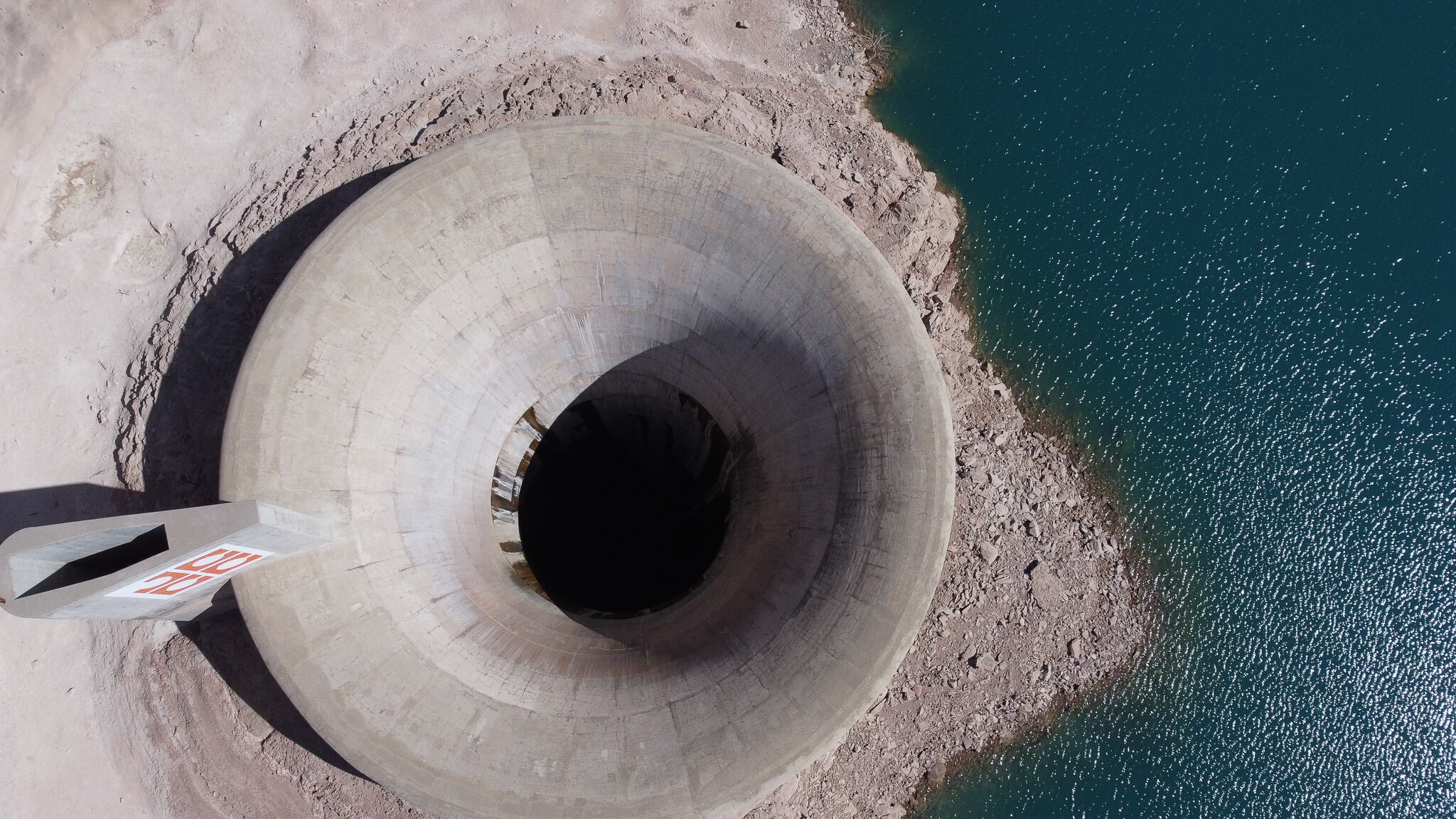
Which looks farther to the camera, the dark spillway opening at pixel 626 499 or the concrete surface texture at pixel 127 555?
the dark spillway opening at pixel 626 499

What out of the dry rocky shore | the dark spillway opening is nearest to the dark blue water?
the dry rocky shore

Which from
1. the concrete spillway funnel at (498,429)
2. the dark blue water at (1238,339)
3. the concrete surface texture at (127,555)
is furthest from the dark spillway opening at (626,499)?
the dark blue water at (1238,339)

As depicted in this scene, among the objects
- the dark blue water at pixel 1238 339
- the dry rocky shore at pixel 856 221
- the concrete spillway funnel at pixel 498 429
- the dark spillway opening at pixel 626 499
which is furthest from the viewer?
the dark blue water at pixel 1238 339

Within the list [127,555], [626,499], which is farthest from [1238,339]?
[127,555]

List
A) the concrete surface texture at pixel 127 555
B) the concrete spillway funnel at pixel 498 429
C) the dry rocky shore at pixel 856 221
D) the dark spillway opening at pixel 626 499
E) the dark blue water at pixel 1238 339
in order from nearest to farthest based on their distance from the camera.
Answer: the concrete surface texture at pixel 127 555, the concrete spillway funnel at pixel 498 429, the dry rocky shore at pixel 856 221, the dark spillway opening at pixel 626 499, the dark blue water at pixel 1238 339

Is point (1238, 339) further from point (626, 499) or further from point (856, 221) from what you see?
point (626, 499)

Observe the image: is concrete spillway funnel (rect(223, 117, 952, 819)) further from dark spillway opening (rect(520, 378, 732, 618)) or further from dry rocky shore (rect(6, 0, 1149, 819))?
dry rocky shore (rect(6, 0, 1149, 819))

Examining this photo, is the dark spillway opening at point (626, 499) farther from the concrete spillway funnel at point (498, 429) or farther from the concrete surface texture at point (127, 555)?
the concrete surface texture at point (127, 555)

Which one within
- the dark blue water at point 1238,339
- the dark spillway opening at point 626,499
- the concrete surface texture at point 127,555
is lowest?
the dark blue water at point 1238,339
